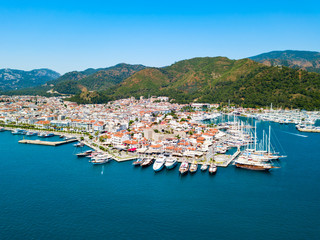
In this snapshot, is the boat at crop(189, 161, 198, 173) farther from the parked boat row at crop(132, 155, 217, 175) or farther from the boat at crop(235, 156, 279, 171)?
the boat at crop(235, 156, 279, 171)

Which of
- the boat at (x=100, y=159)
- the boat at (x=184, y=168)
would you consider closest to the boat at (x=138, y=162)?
the boat at (x=100, y=159)

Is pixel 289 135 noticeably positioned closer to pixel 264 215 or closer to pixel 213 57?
pixel 264 215

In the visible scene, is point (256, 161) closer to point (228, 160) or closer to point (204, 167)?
point (228, 160)

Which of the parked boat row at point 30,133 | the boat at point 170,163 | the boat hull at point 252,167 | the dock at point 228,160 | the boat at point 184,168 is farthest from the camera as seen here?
the parked boat row at point 30,133

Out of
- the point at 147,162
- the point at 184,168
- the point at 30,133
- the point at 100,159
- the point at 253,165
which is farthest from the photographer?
the point at 30,133

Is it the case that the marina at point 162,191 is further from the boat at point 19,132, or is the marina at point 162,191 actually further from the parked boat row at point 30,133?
the boat at point 19,132

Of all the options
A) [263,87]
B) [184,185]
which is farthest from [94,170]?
[263,87]

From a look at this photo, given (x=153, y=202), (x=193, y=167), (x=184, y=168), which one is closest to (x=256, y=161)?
(x=193, y=167)
